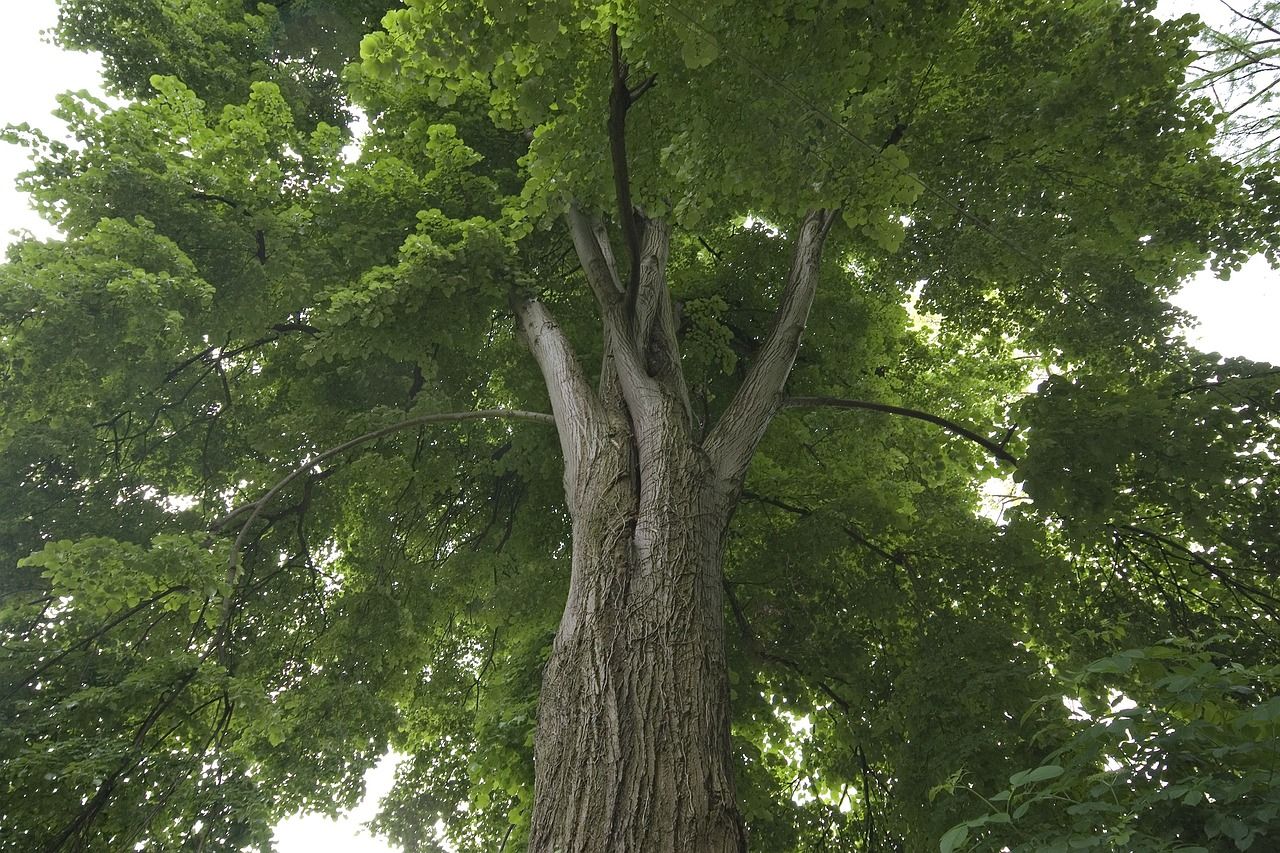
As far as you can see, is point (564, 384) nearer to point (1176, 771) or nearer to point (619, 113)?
point (619, 113)

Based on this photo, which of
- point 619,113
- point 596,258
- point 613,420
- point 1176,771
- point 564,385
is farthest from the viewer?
point 596,258

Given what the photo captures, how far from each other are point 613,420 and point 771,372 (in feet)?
3.85

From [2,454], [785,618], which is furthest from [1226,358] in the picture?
[2,454]

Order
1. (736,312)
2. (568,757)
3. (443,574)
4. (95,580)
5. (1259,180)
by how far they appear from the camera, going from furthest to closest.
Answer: (736,312) → (443,574) → (1259,180) → (95,580) → (568,757)

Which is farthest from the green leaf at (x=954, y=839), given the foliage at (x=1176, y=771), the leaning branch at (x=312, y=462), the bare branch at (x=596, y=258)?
the bare branch at (x=596, y=258)

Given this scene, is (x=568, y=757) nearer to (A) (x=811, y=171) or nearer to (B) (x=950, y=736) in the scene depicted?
(B) (x=950, y=736)

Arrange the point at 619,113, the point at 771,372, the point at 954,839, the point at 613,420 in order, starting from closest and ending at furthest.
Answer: the point at 954,839 → the point at 619,113 → the point at 613,420 → the point at 771,372

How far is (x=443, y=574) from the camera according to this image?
5.89m

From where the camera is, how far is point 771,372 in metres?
4.34

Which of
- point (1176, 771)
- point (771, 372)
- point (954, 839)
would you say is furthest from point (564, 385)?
point (1176, 771)

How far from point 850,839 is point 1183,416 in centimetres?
379

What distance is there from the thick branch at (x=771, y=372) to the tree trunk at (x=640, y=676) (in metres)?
0.36

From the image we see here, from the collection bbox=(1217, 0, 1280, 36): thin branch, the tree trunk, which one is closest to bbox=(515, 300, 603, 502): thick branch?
the tree trunk

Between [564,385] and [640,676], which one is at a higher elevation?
[564,385]
